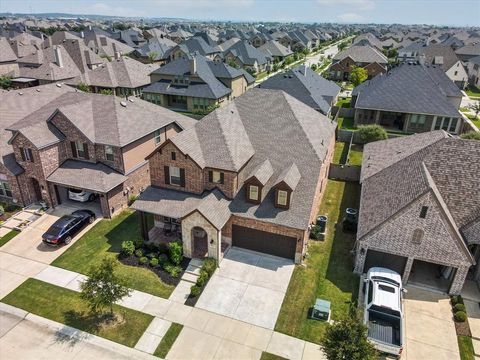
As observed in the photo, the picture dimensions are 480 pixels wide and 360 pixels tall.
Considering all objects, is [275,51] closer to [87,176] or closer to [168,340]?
[87,176]

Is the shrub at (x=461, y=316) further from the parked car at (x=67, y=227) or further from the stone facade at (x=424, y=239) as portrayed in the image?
the parked car at (x=67, y=227)

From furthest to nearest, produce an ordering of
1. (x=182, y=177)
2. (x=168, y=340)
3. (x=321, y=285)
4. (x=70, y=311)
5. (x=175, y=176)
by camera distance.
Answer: (x=175, y=176)
(x=182, y=177)
(x=321, y=285)
(x=70, y=311)
(x=168, y=340)

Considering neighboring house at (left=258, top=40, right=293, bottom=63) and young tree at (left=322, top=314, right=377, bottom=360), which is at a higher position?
neighboring house at (left=258, top=40, right=293, bottom=63)

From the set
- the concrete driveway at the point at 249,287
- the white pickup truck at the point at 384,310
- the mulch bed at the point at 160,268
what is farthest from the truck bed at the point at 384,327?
the mulch bed at the point at 160,268

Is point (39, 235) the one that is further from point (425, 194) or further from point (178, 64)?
point (178, 64)

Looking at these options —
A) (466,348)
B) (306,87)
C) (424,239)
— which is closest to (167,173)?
(424,239)

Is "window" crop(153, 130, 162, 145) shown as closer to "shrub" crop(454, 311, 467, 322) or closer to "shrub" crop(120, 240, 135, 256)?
"shrub" crop(120, 240, 135, 256)

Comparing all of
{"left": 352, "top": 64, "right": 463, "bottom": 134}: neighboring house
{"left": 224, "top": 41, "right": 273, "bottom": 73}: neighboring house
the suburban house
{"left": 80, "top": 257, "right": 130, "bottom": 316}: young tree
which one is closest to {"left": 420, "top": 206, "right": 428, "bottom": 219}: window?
{"left": 80, "top": 257, "right": 130, "bottom": 316}: young tree
